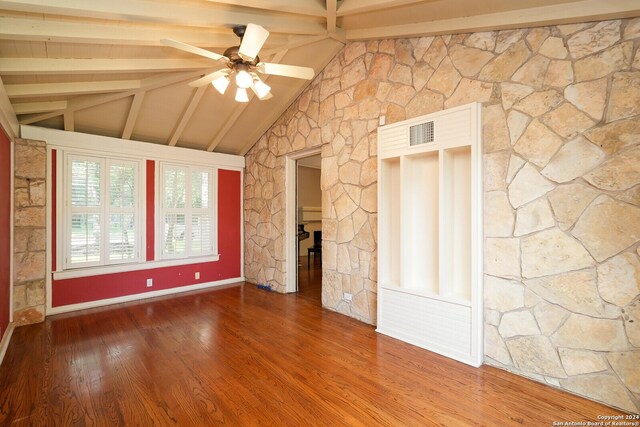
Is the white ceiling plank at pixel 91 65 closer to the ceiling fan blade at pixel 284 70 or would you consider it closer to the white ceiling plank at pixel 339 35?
the ceiling fan blade at pixel 284 70

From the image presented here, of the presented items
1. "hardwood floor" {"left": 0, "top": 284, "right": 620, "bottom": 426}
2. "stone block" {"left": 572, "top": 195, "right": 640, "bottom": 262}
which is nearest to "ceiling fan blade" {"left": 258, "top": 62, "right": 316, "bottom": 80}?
"stone block" {"left": 572, "top": 195, "right": 640, "bottom": 262}

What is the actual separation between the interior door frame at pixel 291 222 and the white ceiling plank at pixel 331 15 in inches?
75.5

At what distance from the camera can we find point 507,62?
2.52 m

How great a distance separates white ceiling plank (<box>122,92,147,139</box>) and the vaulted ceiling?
0.05ft

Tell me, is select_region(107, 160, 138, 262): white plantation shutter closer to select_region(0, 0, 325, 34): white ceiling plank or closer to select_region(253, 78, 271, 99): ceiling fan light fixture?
select_region(0, 0, 325, 34): white ceiling plank

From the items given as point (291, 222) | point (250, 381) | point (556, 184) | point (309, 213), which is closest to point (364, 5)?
point (556, 184)

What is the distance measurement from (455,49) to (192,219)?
4.53 metres

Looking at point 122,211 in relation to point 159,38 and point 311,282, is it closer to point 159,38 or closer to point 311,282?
point 159,38

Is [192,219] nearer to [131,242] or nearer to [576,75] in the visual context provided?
[131,242]

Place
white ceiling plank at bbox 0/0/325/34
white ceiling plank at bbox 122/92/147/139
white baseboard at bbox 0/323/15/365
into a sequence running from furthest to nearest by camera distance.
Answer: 1. white ceiling plank at bbox 122/92/147/139
2. white baseboard at bbox 0/323/15/365
3. white ceiling plank at bbox 0/0/325/34

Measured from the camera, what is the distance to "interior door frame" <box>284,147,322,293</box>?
4.86 meters

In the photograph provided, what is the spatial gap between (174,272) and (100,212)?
56.1 inches

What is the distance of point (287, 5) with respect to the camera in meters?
2.66

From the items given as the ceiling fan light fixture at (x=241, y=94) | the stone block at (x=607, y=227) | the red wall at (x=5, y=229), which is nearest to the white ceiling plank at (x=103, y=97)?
the red wall at (x=5, y=229)
